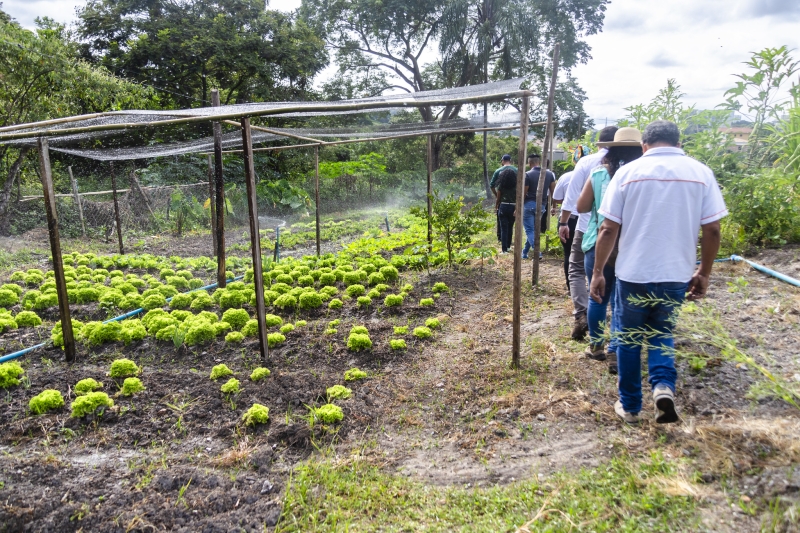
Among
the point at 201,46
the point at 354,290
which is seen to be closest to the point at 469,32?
the point at 201,46

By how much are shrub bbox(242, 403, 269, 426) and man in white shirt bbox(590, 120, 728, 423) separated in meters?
2.28

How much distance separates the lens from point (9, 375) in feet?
12.4

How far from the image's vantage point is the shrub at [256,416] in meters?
3.17

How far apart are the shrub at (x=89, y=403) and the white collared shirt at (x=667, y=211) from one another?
3616mm

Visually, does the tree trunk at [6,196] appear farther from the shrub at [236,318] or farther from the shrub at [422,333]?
the shrub at [422,333]

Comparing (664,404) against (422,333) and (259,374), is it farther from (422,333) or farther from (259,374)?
(259,374)

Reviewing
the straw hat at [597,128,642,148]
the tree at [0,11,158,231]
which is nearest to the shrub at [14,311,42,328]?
the straw hat at [597,128,642,148]

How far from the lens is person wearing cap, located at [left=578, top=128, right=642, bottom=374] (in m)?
3.30

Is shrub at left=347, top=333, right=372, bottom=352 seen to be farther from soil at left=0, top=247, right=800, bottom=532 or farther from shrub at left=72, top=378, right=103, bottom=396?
shrub at left=72, top=378, right=103, bottom=396

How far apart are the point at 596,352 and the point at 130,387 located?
3.64m

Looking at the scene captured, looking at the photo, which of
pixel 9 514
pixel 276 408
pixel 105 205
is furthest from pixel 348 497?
pixel 105 205

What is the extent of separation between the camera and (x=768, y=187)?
5.89 m

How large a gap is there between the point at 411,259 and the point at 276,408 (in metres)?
3.99

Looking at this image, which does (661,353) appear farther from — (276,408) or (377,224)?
(377,224)
